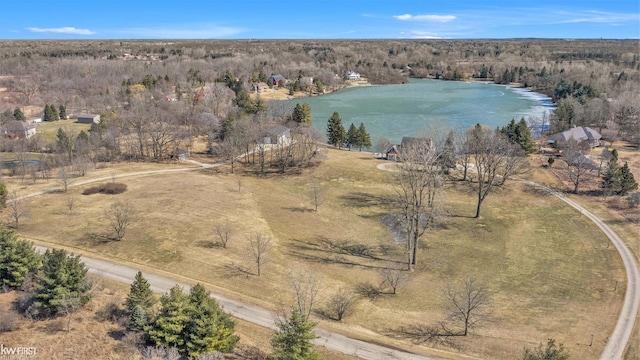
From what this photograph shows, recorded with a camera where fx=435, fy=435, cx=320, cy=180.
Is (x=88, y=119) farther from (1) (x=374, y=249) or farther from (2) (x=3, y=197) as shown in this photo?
(1) (x=374, y=249)

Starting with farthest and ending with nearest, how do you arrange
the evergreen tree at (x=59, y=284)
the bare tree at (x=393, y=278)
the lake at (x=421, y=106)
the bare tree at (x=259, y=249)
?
the lake at (x=421, y=106)
the bare tree at (x=259, y=249)
the bare tree at (x=393, y=278)
the evergreen tree at (x=59, y=284)

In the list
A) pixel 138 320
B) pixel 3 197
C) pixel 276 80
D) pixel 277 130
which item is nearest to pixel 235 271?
pixel 138 320

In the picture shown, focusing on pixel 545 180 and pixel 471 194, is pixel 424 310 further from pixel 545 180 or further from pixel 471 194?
pixel 545 180

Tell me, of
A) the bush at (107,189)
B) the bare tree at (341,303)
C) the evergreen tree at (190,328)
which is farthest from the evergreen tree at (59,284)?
the bush at (107,189)

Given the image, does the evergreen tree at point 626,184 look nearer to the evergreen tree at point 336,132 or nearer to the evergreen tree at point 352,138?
the evergreen tree at point 352,138

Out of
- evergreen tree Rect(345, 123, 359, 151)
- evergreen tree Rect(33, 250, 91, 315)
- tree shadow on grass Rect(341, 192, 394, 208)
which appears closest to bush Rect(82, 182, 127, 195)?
evergreen tree Rect(33, 250, 91, 315)

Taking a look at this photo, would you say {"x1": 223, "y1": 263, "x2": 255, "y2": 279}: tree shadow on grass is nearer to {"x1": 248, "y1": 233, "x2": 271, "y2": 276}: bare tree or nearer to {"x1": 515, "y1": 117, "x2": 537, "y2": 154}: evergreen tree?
{"x1": 248, "y1": 233, "x2": 271, "y2": 276}: bare tree
